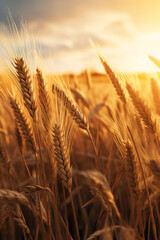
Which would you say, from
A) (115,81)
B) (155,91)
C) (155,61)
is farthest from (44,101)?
(155,91)

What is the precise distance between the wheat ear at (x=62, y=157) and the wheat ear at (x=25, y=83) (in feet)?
0.59

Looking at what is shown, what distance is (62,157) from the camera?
91cm

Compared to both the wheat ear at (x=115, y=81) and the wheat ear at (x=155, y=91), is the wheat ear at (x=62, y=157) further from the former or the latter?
the wheat ear at (x=155, y=91)

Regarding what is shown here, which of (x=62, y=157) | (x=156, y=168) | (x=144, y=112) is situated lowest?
(x=156, y=168)

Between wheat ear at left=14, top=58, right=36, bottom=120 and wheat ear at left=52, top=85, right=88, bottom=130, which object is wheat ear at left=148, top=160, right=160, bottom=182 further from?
wheat ear at left=14, top=58, right=36, bottom=120

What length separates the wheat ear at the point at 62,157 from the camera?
0.89m

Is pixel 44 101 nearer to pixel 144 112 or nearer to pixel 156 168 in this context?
pixel 144 112

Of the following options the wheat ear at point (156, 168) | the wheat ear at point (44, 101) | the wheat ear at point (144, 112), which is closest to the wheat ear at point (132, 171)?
the wheat ear at point (156, 168)

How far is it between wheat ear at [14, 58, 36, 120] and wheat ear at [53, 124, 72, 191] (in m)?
0.18

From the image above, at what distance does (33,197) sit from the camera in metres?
1.18

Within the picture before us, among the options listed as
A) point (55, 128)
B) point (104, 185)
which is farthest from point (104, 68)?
point (104, 185)

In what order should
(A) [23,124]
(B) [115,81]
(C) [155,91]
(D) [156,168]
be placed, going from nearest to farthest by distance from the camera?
(D) [156,168]
(A) [23,124]
(B) [115,81]
(C) [155,91]

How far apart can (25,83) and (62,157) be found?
1.42ft

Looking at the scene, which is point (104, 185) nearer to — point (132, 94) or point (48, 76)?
point (132, 94)
